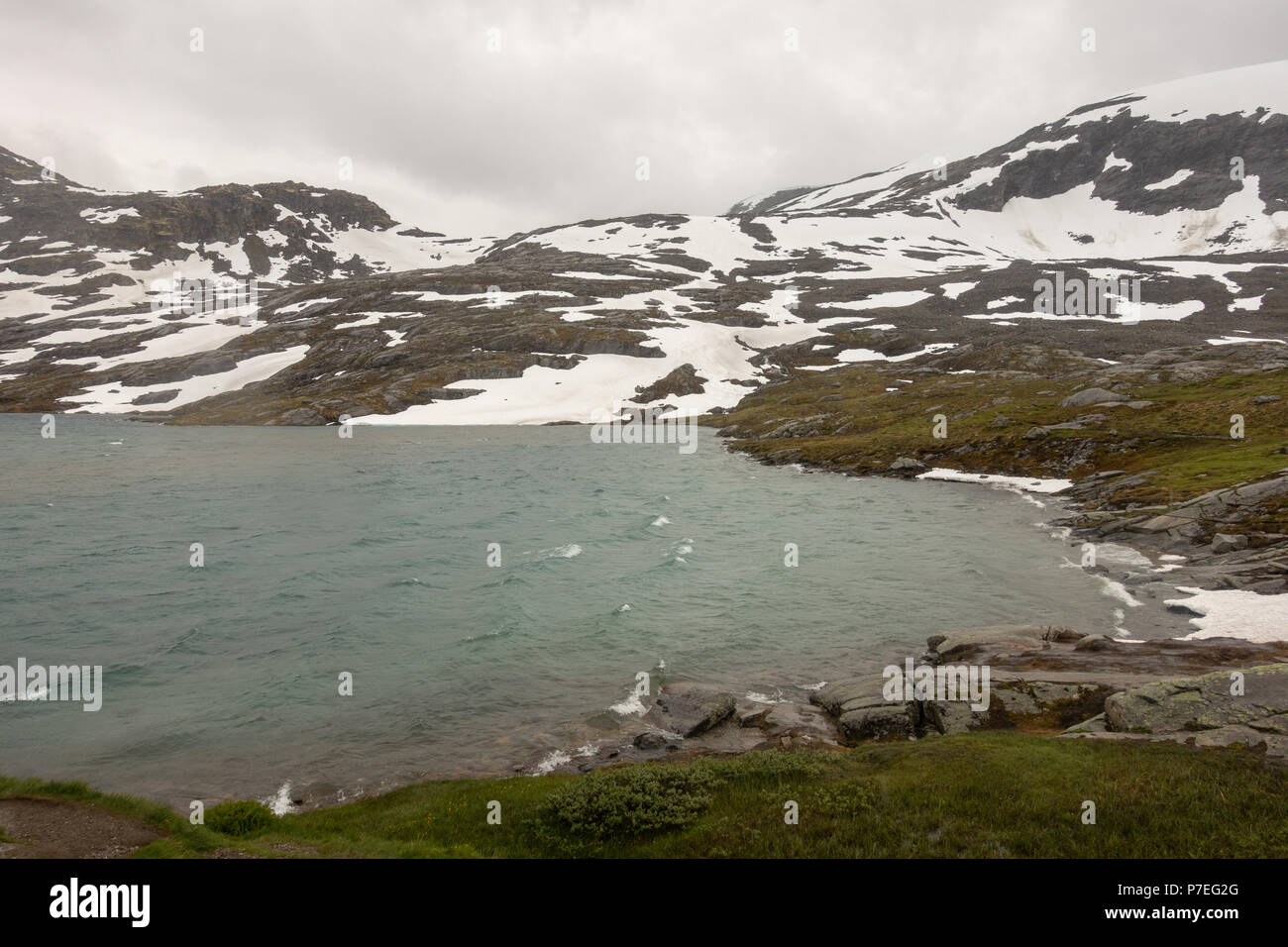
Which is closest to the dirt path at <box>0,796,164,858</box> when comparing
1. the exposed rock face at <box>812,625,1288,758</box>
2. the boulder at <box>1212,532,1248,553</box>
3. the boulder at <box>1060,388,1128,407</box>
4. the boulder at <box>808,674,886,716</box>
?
the exposed rock face at <box>812,625,1288,758</box>

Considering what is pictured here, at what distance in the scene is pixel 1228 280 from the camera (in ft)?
552

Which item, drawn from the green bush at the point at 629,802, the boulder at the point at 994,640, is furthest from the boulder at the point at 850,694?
the green bush at the point at 629,802

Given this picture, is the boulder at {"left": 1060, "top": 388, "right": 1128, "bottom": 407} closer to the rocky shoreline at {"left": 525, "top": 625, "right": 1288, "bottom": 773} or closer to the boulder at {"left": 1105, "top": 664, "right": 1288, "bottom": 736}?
the rocky shoreline at {"left": 525, "top": 625, "right": 1288, "bottom": 773}

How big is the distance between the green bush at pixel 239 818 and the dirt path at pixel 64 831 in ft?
3.25

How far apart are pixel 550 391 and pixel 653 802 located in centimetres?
11384

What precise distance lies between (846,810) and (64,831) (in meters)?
15.4

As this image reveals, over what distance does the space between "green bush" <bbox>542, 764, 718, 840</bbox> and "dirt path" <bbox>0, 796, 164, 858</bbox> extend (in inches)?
314

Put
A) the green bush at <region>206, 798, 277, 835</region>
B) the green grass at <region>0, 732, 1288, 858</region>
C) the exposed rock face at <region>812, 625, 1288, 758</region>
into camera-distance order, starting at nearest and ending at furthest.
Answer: the green grass at <region>0, 732, 1288, 858</region> → the green bush at <region>206, 798, 277, 835</region> → the exposed rock face at <region>812, 625, 1288, 758</region>

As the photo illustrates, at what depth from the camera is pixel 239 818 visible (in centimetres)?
1427

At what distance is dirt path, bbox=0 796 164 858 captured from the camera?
12453mm

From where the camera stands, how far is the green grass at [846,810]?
11.6 meters

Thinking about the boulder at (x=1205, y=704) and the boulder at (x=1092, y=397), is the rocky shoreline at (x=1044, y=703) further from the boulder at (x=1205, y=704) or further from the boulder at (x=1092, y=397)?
the boulder at (x=1092, y=397)
